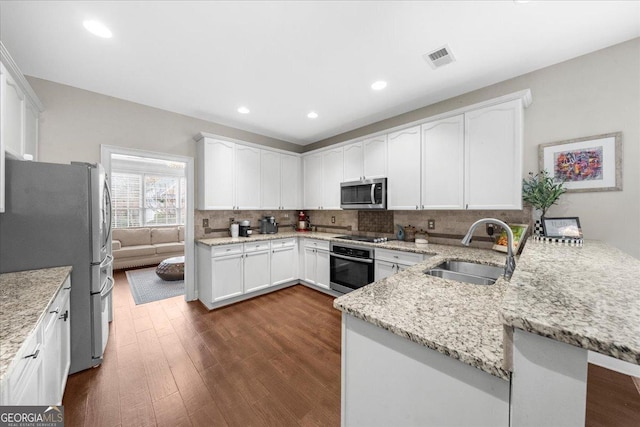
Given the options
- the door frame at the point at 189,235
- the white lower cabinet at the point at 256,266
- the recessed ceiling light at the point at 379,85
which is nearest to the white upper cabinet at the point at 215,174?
the door frame at the point at 189,235

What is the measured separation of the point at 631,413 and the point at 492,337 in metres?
1.90

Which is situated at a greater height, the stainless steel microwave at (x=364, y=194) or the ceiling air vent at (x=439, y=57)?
the ceiling air vent at (x=439, y=57)

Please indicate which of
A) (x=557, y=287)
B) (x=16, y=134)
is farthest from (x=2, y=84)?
(x=557, y=287)

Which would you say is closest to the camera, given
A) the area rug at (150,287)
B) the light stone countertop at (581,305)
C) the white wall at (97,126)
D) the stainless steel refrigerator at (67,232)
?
the light stone countertop at (581,305)

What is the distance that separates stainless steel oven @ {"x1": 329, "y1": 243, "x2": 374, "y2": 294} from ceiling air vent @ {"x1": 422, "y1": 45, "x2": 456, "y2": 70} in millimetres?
2099

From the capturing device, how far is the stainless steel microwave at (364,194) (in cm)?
323

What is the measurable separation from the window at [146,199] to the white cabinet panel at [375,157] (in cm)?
450

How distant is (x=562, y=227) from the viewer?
6.71 feet

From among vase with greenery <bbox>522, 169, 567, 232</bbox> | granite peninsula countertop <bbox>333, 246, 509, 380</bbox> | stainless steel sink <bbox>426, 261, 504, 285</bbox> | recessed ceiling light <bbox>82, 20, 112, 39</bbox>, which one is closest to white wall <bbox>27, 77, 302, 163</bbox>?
recessed ceiling light <bbox>82, 20, 112, 39</bbox>

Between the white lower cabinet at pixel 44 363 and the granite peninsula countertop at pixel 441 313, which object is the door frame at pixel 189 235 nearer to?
the white lower cabinet at pixel 44 363

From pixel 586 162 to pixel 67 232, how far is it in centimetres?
441

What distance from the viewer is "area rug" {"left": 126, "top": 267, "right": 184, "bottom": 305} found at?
356 cm

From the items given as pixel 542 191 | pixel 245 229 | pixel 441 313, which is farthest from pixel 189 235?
pixel 542 191

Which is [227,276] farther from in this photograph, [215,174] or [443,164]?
[443,164]
